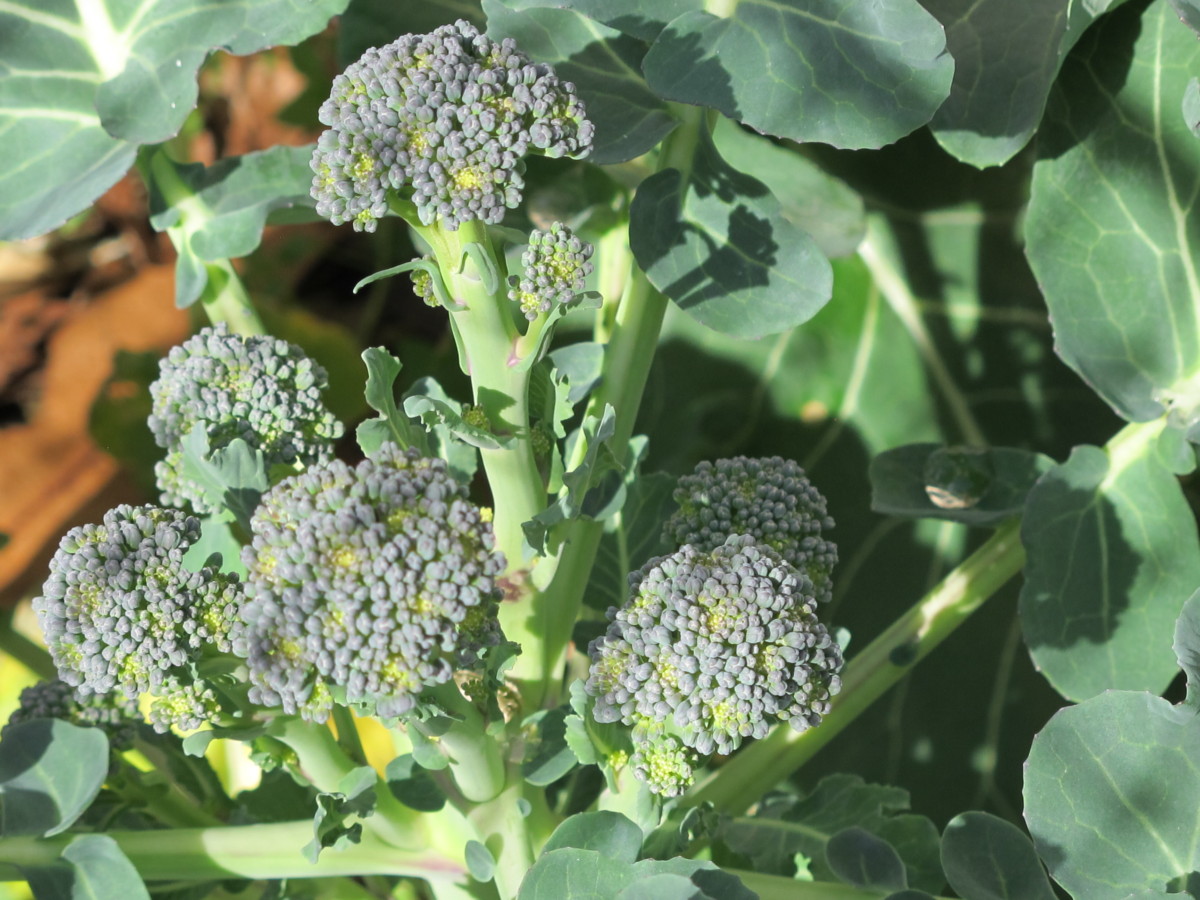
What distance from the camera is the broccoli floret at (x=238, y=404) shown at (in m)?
0.83

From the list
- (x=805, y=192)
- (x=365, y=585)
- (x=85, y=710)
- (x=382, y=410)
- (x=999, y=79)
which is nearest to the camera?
(x=365, y=585)

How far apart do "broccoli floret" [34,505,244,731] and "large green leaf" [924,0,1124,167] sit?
715mm

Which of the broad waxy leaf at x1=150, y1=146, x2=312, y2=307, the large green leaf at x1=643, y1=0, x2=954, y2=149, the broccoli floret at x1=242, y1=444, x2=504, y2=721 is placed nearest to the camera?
the broccoli floret at x1=242, y1=444, x2=504, y2=721

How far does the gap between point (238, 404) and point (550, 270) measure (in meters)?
0.28

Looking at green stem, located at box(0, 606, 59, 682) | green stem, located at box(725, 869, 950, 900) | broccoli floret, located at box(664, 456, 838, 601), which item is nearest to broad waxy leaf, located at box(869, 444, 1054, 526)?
broccoli floret, located at box(664, 456, 838, 601)

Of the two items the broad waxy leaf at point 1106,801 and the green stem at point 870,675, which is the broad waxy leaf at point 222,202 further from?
the broad waxy leaf at point 1106,801

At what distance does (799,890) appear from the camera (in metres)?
0.84

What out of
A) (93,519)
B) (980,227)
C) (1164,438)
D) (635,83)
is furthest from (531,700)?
(93,519)

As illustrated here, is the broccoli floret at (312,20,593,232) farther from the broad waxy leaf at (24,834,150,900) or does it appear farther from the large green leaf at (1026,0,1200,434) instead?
the large green leaf at (1026,0,1200,434)

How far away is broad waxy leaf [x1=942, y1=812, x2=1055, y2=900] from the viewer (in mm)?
799

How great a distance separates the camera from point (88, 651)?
2.24ft

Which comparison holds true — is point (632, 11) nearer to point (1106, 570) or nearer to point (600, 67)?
point (600, 67)

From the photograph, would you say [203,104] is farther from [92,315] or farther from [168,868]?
[168,868]

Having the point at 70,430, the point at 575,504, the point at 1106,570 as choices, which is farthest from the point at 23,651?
the point at 70,430
